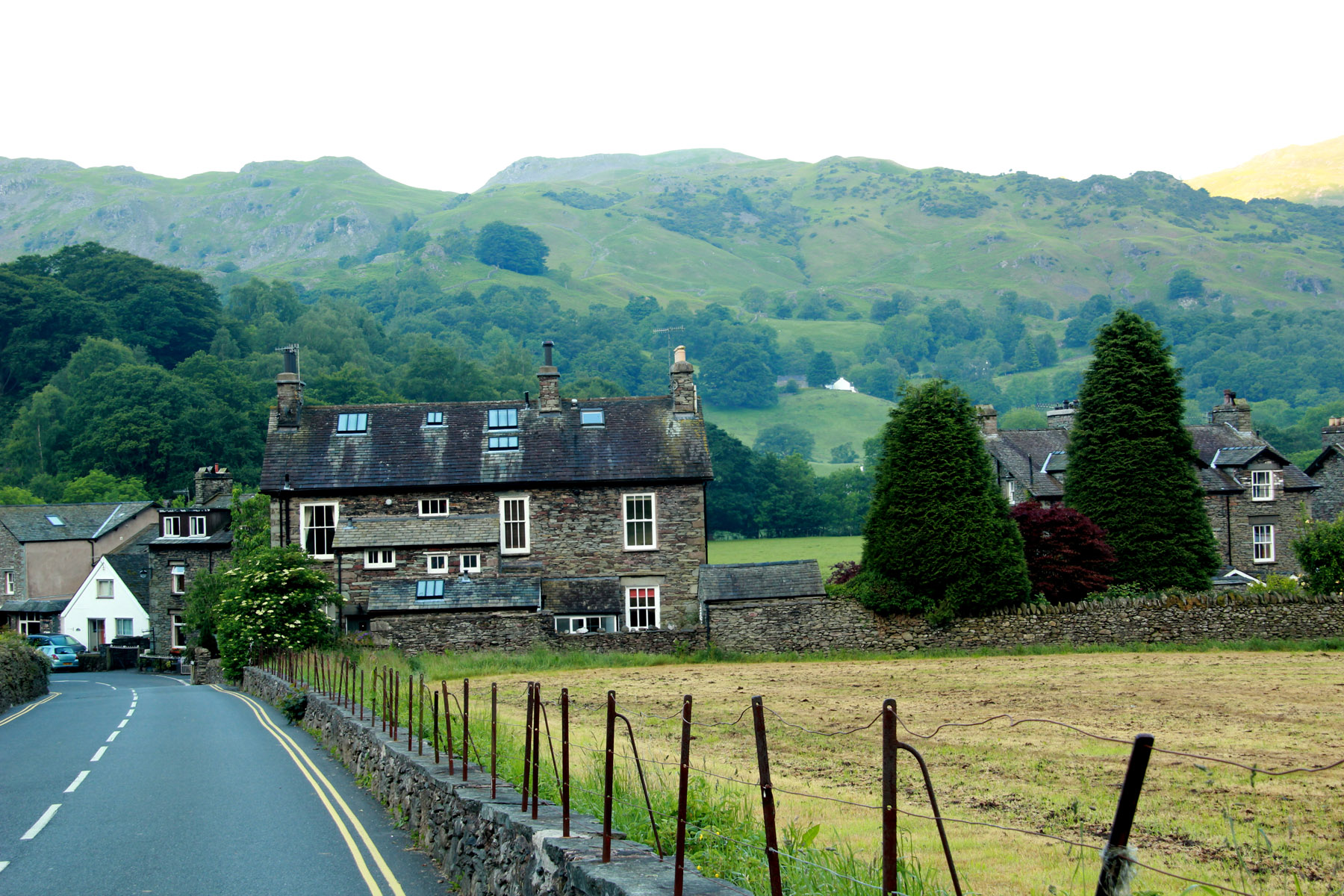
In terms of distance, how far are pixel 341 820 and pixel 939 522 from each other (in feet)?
75.8

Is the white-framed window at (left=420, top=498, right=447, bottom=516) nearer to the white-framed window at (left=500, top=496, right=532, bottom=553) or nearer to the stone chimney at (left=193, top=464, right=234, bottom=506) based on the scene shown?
the white-framed window at (left=500, top=496, right=532, bottom=553)

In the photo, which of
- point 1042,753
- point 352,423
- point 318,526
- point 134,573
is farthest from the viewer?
point 134,573

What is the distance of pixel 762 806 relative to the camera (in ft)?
30.8

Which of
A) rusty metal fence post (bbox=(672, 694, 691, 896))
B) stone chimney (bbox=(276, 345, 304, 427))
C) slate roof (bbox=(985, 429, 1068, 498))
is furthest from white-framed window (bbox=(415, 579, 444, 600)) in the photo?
rusty metal fence post (bbox=(672, 694, 691, 896))

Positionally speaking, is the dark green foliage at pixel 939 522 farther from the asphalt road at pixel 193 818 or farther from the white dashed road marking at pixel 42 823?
the white dashed road marking at pixel 42 823

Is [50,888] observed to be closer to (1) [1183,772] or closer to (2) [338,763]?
(2) [338,763]

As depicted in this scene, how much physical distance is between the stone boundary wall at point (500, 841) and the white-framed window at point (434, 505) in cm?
2579

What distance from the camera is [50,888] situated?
408 inches

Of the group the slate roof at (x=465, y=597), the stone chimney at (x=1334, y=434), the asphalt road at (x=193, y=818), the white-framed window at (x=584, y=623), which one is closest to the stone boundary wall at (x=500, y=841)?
the asphalt road at (x=193, y=818)

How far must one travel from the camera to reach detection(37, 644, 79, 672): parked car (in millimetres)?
59031

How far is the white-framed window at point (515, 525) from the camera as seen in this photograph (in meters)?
41.1

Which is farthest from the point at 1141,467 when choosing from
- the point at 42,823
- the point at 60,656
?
the point at 60,656

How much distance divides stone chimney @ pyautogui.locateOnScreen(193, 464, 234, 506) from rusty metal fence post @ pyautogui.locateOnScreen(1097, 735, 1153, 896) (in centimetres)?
6339

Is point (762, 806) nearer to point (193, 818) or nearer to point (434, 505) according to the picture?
point (193, 818)
